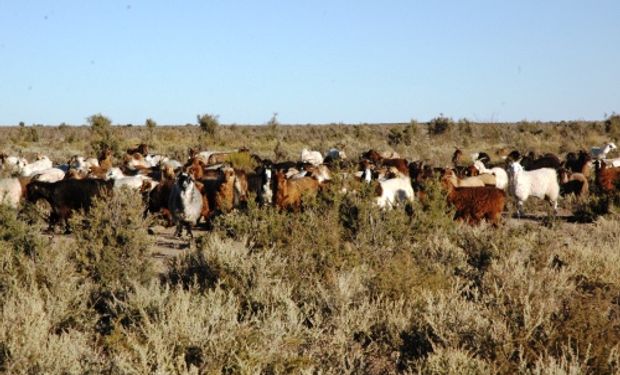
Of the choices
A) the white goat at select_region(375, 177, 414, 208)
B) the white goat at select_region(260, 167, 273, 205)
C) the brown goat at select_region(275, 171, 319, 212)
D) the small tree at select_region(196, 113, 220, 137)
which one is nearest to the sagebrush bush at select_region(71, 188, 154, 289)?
the white goat at select_region(260, 167, 273, 205)

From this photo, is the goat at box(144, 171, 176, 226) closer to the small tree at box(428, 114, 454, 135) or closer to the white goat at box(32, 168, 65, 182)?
the white goat at box(32, 168, 65, 182)

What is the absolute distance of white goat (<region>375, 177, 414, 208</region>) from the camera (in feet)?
45.9

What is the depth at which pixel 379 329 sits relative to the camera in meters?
6.78

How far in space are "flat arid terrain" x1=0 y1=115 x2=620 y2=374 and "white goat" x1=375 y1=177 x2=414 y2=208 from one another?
0.05 meters

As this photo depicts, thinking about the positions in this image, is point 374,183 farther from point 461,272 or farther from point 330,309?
point 330,309

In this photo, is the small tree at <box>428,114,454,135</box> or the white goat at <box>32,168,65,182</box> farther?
the small tree at <box>428,114,454,135</box>

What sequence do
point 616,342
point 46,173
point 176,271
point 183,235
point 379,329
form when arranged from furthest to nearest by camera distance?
point 46,173 < point 183,235 < point 176,271 < point 379,329 < point 616,342

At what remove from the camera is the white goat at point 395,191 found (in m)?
14.0

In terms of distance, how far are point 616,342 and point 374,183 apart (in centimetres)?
774

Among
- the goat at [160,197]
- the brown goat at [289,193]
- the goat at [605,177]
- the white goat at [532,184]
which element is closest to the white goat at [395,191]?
the brown goat at [289,193]

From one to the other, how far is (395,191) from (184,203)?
14.6 feet

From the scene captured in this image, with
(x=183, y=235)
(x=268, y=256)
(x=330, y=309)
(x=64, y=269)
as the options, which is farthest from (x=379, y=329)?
(x=183, y=235)

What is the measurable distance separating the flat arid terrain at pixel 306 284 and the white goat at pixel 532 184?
2.79ft

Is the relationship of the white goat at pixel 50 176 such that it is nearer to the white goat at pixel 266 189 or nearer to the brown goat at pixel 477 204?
the white goat at pixel 266 189
